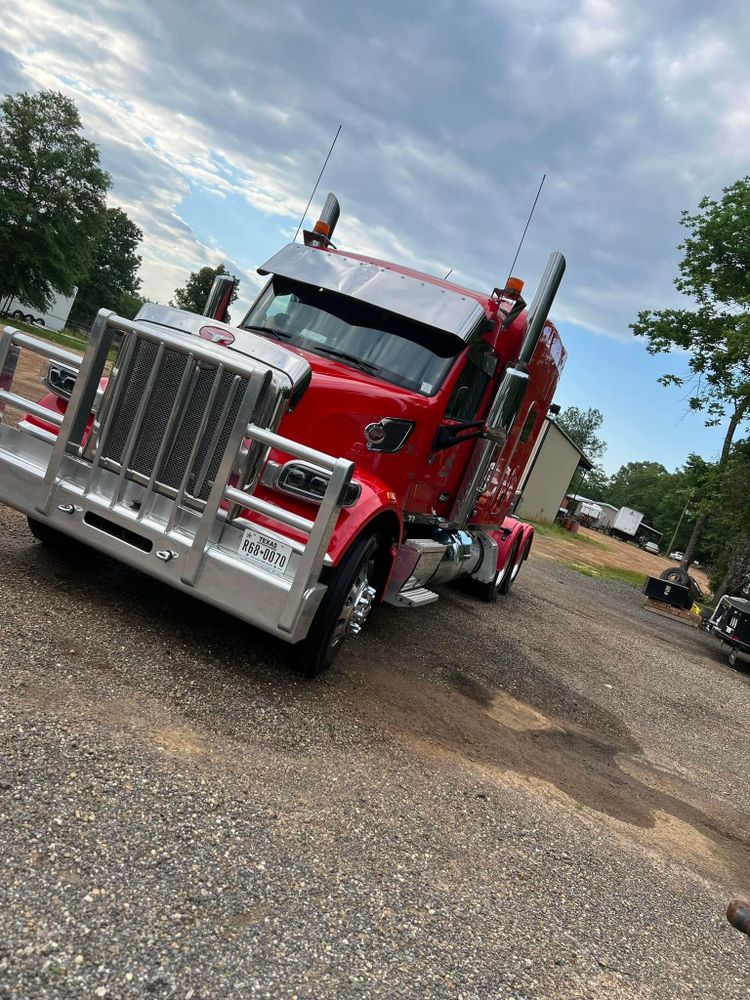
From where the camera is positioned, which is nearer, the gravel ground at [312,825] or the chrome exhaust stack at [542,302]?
the gravel ground at [312,825]

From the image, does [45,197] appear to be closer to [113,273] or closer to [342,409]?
[342,409]

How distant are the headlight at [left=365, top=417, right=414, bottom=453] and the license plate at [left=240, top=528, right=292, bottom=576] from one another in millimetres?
1447

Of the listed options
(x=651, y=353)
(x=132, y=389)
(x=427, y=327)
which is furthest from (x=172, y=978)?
(x=651, y=353)

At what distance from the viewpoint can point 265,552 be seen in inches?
161

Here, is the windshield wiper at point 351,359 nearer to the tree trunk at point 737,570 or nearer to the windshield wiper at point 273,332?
the windshield wiper at point 273,332

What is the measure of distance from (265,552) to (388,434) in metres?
1.67

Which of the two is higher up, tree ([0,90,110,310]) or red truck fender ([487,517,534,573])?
tree ([0,90,110,310])

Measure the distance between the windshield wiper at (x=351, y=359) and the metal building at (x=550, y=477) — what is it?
36.3m

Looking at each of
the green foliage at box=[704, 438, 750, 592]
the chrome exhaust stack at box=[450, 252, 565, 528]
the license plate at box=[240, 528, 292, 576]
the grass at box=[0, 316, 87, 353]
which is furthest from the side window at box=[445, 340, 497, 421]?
the grass at box=[0, 316, 87, 353]

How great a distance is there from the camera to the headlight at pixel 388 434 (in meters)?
5.31

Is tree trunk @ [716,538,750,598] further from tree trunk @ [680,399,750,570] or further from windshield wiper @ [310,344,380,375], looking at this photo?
windshield wiper @ [310,344,380,375]

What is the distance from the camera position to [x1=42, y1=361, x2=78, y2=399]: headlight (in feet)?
15.7

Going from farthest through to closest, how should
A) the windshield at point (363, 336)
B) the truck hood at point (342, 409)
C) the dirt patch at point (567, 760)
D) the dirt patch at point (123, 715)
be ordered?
1. the windshield at point (363, 336)
2. the truck hood at point (342, 409)
3. the dirt patch at point (567, 760)
4. the dirt patch at point (123, 715)

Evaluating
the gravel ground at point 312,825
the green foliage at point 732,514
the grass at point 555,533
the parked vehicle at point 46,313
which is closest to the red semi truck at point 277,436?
the gravel ground at point 312,825
